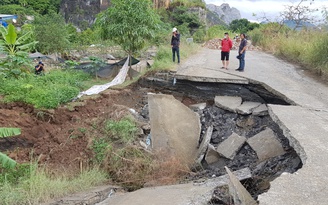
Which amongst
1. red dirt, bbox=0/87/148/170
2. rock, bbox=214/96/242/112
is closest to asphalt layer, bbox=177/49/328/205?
rock, bbox=214/96/242/112

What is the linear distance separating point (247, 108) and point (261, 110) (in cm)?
40

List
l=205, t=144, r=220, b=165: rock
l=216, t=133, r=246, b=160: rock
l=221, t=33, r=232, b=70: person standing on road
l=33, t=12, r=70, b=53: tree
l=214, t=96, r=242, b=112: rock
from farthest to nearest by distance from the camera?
1. l=33, t=12, r=70, b=53: tree
2. l=221, t=33, r=232, b=70: person standing on road
3. l=214, t=96, r=242, b=112: rock
4. l=205, t=144, r=220, b=165: rock
5. l=216, t=133, r=246, b=160: rock

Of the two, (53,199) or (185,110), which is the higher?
(185,110)

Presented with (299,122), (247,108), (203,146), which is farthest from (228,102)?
(299,122)

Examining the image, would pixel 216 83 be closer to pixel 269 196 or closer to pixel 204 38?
pixel 269 196

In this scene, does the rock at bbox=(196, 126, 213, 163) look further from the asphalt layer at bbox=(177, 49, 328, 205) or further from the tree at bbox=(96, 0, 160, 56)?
the tree at bbox=(96, 0, 160, 56)

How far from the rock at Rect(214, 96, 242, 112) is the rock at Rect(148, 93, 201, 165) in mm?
738

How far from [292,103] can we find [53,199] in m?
5.34

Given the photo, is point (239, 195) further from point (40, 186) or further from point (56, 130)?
point (56, 130)

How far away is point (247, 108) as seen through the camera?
7.88 m

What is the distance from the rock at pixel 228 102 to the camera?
8125 millimetres

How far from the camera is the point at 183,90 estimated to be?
31.1 ft

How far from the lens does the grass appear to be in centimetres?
480

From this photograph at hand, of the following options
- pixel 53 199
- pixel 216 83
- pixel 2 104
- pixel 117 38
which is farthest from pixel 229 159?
pixel 117 38
